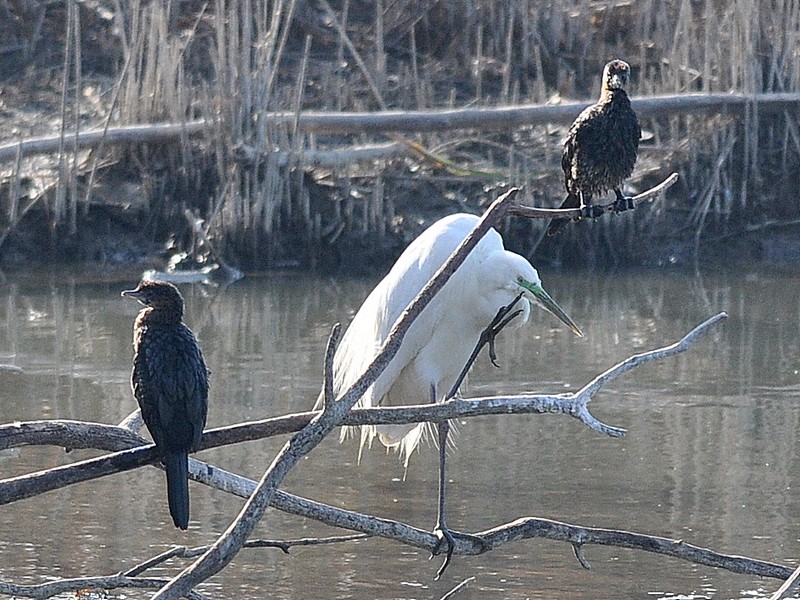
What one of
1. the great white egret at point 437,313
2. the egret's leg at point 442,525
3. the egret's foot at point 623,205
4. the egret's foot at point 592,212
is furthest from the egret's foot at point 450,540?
the egret's foot at point 623,205

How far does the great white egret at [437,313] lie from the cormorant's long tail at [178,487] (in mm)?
1378

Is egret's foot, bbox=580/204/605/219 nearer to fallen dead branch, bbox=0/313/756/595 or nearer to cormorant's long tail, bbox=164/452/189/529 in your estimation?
fallen dead branch, bbox=0/313/756/595

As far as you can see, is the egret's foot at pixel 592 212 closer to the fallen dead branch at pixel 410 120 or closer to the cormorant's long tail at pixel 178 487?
the cormorant's long tail at pixel 178 487

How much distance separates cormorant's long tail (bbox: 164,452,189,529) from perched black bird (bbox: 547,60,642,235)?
1.69 meters

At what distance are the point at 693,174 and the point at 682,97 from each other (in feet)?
2.71

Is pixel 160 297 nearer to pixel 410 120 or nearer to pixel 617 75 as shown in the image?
pixel 617 75

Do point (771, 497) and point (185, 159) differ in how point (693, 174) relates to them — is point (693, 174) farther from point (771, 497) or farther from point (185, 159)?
point (771, 497)

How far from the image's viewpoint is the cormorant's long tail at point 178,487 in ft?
10.1

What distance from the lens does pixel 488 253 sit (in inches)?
186

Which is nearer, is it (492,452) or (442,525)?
(442,525)

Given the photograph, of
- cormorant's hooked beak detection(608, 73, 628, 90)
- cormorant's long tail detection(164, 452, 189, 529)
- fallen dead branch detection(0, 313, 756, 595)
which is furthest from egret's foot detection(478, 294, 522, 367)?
cormorant's long tail detection(164, 452, 189, 529)

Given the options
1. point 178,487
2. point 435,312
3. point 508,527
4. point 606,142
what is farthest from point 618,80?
point 178,487

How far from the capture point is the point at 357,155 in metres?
10.8

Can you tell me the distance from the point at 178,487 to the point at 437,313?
1957 millimetres
